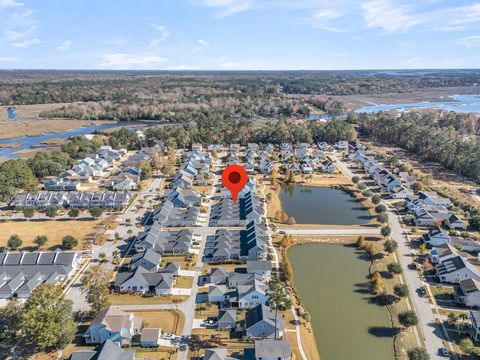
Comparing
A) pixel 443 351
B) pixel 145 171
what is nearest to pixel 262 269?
pixel 443 351

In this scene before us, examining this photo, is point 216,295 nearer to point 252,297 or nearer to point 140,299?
point 252,297

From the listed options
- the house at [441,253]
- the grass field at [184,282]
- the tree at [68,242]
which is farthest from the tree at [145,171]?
the house at [441,253]

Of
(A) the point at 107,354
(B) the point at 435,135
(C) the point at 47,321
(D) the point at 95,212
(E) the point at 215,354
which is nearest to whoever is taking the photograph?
(A) the point at 107,354

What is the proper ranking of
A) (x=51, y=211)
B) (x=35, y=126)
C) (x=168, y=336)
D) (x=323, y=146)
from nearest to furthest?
(x=168, y=336)
(x=51, y=211)
(x=323, y=146)
(x=35, y=126)

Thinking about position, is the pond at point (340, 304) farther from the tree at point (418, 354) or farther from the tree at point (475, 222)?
the tree at point (475, 222)

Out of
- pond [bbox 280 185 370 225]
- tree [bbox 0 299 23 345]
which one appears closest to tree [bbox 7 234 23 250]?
tree [bbox 0 299 23 345]

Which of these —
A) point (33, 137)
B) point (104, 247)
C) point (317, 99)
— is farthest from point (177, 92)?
point (104, 247)

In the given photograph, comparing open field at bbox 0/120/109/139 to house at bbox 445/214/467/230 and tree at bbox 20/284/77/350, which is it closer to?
tree at bbox 20/284/77/350
